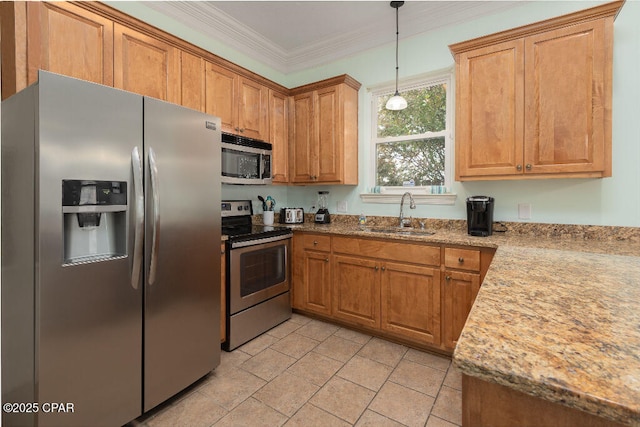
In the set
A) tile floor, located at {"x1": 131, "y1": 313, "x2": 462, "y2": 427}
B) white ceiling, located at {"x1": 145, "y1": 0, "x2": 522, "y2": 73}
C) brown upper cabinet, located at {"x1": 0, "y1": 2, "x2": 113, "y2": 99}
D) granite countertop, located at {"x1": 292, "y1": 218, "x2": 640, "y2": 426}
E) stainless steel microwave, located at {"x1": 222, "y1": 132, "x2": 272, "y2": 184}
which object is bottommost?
tile floor, located at {"x1": 131, "y1": 313, "x2": 462, "y2": 427}

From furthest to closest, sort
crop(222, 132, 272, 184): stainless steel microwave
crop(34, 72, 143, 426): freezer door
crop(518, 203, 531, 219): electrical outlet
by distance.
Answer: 1. crop(222, 132, 272, 184): stainless steel microwave
2. crop(518, 203, 531, 219): electrical outlet
3. crop(34, 72, 143, 426): freezer door

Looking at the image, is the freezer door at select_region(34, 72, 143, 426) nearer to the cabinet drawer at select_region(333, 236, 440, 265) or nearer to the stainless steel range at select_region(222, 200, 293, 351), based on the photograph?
the stainless steel range at select_region(222, 200, 293, 351)

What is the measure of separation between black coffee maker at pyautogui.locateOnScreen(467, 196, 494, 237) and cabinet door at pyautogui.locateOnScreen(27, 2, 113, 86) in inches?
107

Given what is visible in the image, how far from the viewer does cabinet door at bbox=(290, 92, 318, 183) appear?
322cm

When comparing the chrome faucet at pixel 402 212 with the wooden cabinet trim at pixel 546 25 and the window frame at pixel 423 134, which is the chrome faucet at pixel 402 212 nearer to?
the window frame at pixel 423 134

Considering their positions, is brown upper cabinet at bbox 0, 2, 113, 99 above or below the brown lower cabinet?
above

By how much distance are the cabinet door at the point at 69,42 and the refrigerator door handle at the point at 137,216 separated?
815mm

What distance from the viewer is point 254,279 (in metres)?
2.55

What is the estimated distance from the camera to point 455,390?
74.4 inches

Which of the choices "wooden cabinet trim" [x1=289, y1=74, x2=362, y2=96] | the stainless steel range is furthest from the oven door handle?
"wooden cabinet trim" [x1=289, y1=74, x2=362, y2=96]

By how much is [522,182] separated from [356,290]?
5.34ft

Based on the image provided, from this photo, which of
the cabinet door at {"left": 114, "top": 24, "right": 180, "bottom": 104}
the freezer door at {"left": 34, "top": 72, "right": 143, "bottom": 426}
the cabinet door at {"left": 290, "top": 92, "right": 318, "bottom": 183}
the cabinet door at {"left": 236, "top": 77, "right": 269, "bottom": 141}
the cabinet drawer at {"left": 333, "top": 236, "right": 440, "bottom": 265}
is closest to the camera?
the freezer door at {"left": 34, "top": 72, "right": 143, "bottom": 426}

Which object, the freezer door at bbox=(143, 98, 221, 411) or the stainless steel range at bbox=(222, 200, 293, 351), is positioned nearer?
the freezer door at bbox=(143, 98, 221, 411)

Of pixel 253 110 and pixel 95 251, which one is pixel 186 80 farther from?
pixel 95 251
